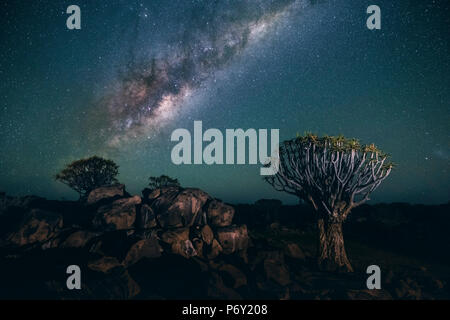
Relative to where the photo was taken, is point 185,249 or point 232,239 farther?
point 232,239

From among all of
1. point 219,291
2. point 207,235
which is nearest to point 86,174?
point 207,235

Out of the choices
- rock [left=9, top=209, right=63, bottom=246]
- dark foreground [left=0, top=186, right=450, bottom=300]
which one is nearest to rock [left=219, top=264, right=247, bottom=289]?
dark foreground [left=0, top=186, right=450, bottom=300]

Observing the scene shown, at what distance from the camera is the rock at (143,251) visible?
11.0 m

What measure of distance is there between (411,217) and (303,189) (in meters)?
14.3

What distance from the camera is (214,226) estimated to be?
47.5 ft

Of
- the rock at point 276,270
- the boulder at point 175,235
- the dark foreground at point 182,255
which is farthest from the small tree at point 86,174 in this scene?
the rock at point 276,270

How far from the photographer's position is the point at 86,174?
2833cm

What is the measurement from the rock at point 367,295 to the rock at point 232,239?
5.44m

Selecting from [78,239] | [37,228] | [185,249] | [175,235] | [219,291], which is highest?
[37,228]

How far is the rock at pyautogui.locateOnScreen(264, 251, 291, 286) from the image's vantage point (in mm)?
10375

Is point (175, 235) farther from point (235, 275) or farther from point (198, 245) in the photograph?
point (235, 275)

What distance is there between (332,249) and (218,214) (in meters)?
6.26

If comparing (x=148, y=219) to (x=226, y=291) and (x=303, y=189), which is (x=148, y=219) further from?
(x=303, y=189)
